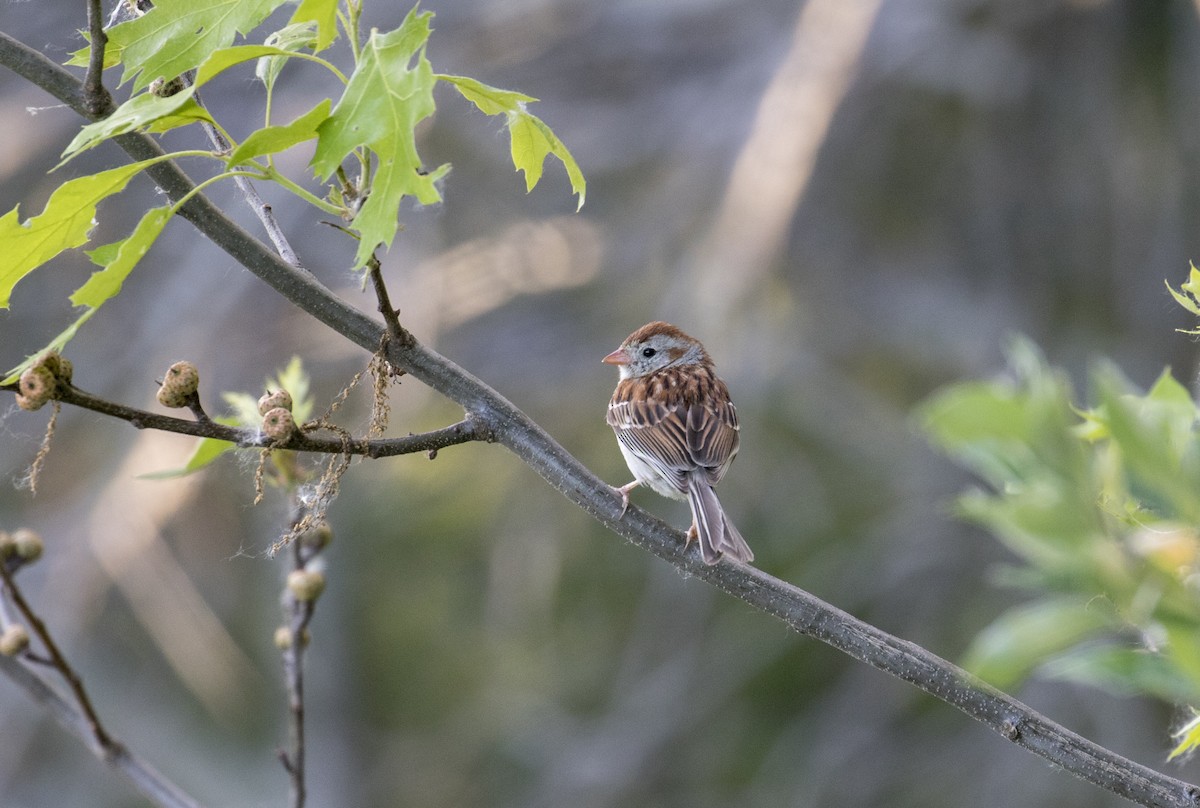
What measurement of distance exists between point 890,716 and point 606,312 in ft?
6.94

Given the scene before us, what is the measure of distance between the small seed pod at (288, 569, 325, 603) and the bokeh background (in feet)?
6.48

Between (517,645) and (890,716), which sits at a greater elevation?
(890,716)

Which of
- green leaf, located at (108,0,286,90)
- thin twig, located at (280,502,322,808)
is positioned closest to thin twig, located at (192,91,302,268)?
green leaf, located at (108,0,286,90)

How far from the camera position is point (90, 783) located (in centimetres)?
636

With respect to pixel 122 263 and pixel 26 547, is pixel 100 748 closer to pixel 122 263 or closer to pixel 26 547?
pixel 26 547

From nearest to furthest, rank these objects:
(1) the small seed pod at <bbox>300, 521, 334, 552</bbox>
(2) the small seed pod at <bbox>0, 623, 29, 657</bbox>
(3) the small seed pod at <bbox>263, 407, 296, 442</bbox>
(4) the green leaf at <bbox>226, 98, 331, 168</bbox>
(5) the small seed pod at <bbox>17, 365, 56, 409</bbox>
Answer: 1. (4) the green leaf at <bbox>226, 98, 331, 168</bbox>
2. (5) the small seed pod at <bbox>17, 365, 56, 409</bbox>
3. (3) the small seed pod at <bbox>263, 407, 296, 442</bbox>
4. (2) the small seed pod at <bbox>0, 623, 29, 657</bbox>
5. (1) the small seed pod at <bbox>300, 521, 334, 552</bbox>

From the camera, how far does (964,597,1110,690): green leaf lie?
74 centimetres

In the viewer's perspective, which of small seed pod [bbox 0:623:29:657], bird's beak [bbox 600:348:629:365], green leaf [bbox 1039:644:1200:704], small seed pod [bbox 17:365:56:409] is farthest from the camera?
bird's beak [bbox 600:348:629:365]

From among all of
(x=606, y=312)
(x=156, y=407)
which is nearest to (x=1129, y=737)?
(x=606, y=312)

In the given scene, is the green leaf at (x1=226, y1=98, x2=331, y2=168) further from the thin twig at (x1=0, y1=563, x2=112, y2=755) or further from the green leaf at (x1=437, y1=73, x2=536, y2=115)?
the thin twig at (x1=0, y1=563, x2=112, y2=755)

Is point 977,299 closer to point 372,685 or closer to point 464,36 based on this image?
point 464,36

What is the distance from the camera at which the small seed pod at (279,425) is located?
1.62m

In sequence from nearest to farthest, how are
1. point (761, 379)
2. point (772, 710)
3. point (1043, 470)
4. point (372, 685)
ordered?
point (1043, 470)
point (761, 379)
point (772, 710)
point (372, 685)

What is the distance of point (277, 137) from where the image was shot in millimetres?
1389
